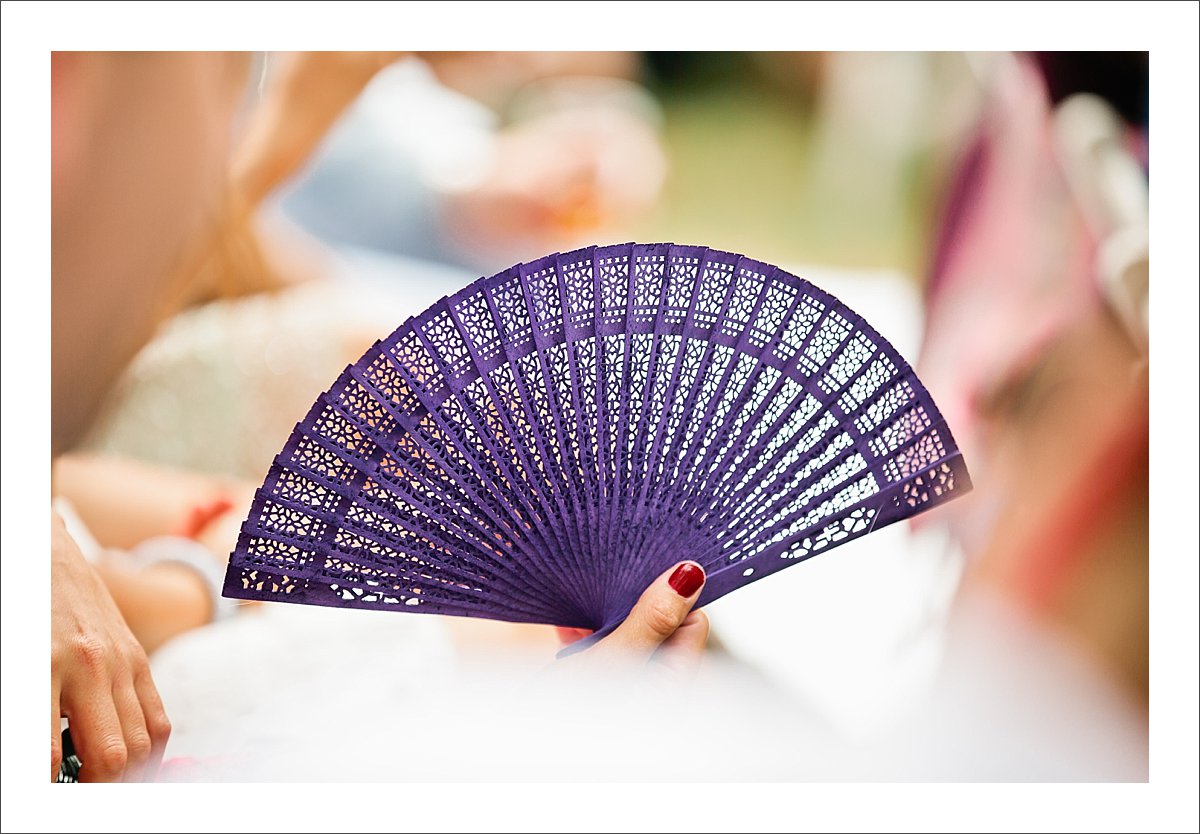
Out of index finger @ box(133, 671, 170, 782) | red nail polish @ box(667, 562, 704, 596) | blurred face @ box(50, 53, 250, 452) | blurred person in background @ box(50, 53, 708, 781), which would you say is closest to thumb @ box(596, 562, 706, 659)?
red nail polish @ box(667, 562, 704, 596)

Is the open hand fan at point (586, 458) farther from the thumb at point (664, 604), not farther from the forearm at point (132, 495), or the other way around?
the forearm at point (132, 495)

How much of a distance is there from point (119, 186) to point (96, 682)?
0.96 meters

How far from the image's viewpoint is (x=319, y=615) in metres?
2.23

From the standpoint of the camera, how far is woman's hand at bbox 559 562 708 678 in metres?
2.12

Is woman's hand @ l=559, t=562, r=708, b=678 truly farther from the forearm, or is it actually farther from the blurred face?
the blurred face

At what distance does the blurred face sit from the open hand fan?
458mm

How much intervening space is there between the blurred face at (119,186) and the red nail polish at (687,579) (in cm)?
114

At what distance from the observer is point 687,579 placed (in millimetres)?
2117

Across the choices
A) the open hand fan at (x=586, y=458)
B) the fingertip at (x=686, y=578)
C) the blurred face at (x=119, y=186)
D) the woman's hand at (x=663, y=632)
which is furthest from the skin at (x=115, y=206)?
the fingertip at (x=686, y=578)

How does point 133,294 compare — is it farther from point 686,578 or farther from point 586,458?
point 686,578

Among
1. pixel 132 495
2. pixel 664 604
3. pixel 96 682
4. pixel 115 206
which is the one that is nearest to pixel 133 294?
pixel 115 206
